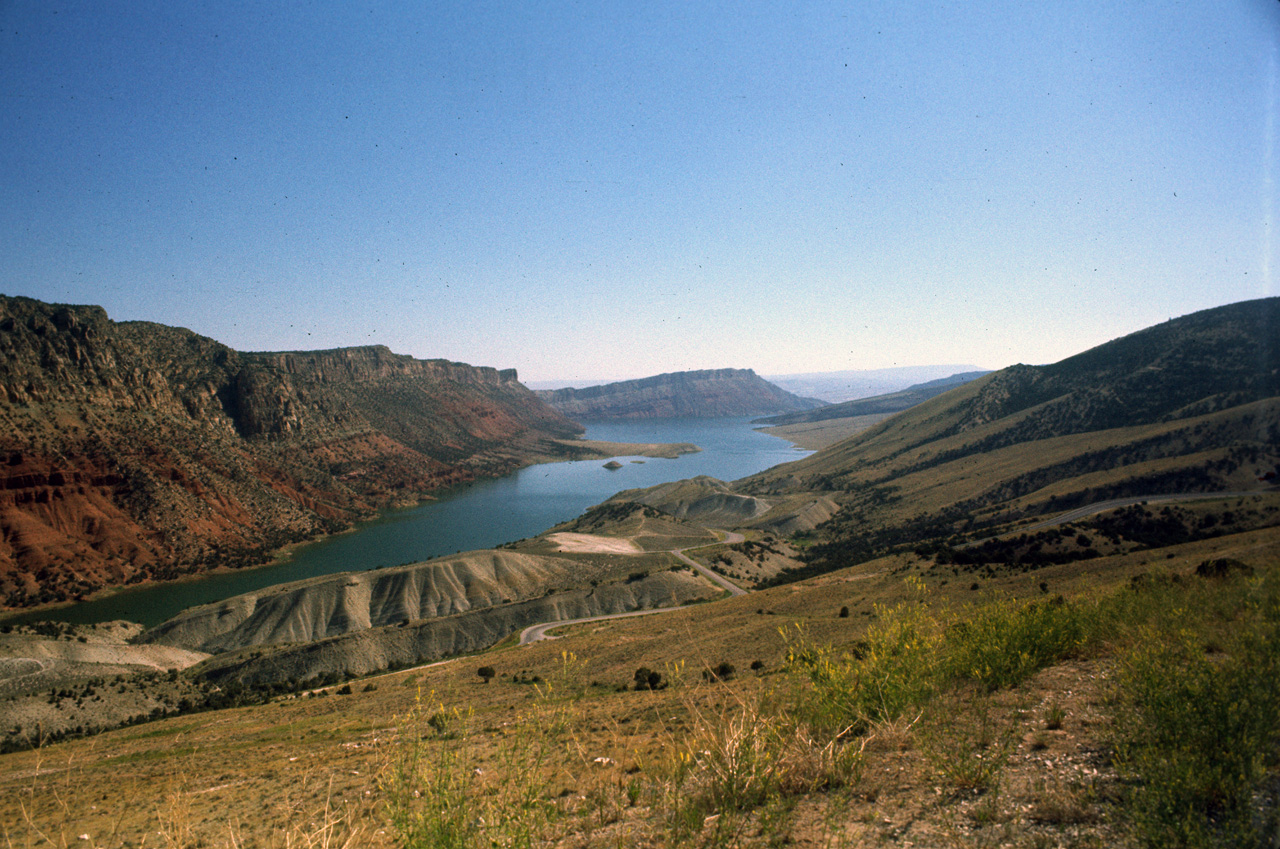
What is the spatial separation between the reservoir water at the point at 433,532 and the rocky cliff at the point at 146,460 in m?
4.49

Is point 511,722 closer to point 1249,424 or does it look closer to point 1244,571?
point 1244,571

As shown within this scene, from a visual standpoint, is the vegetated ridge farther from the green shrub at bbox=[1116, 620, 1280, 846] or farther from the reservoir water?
the reservoir water

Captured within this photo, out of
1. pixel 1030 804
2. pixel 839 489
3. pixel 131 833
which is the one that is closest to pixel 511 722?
pixel 131 833

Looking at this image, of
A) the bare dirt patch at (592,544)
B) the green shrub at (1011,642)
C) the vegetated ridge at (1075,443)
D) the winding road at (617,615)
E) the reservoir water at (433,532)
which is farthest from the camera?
the bare dirt patch at (592,544)

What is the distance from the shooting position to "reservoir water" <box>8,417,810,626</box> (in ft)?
211

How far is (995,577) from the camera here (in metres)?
30.6

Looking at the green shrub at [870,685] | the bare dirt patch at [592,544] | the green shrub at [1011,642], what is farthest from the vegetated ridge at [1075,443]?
the green shrub at [870,685]

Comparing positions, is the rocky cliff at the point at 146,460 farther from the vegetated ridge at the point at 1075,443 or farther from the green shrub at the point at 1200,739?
the green shrub at the point at 1200,739

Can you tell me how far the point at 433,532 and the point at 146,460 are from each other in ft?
144

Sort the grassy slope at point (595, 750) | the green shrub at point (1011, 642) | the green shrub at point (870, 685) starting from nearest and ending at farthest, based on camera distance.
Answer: the grassy slope at point (595, 750)
the green shrub at point (870, 685)
the green shrub at point (1011, 642)

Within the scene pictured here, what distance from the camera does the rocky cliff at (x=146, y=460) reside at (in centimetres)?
6725

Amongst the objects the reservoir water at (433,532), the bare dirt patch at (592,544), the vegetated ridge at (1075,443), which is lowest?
the reservoir water at (433,532)

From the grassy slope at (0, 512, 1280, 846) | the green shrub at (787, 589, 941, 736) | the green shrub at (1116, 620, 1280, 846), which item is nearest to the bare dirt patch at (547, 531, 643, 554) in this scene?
the grassy slope at (0, 512, 1280, 846)

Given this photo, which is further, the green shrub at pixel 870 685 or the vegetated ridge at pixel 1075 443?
the vegetated ridge at pixel 1075 443
